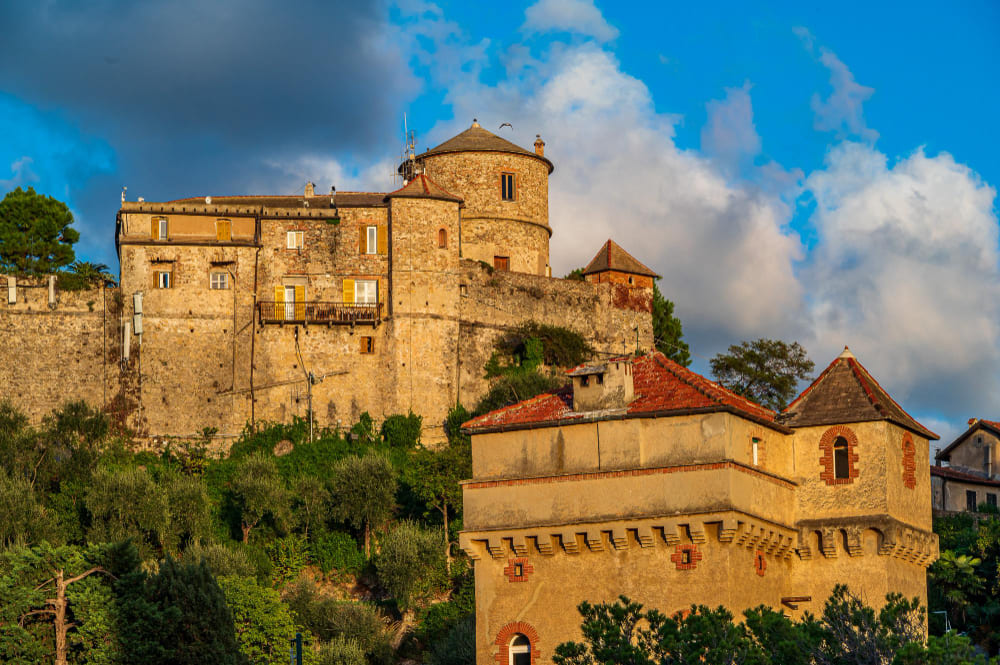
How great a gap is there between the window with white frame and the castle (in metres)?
0.04

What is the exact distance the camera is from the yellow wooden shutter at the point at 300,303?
74062 mm

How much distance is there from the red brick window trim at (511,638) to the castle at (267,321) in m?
34.1

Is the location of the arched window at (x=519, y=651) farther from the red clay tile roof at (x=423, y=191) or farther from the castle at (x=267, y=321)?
the red clay tile roof at (x=423, y=191)

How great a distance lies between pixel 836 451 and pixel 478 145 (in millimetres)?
42210

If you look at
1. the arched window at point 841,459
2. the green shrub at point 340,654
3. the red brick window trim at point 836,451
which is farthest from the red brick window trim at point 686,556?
the green shrub at point 340,654

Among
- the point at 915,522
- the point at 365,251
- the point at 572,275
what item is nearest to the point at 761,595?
the point at 915,522

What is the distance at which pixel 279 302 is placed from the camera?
74.4m

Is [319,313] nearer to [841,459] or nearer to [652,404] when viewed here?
[652,404]

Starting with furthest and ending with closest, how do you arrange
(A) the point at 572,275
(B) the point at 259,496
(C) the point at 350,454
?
1. (A) the point at 572,275
2. (C) the point at 350,454
3. (B) the point at 259,496

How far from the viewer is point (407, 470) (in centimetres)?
6831

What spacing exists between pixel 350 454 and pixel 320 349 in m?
5.27

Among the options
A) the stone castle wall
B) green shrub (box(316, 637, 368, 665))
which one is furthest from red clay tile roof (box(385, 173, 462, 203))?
green shrub (box(316, 637, 368, 665))

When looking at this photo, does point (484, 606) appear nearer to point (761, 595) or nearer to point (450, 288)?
point (761, 595)

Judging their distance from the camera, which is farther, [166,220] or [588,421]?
[166,220]
